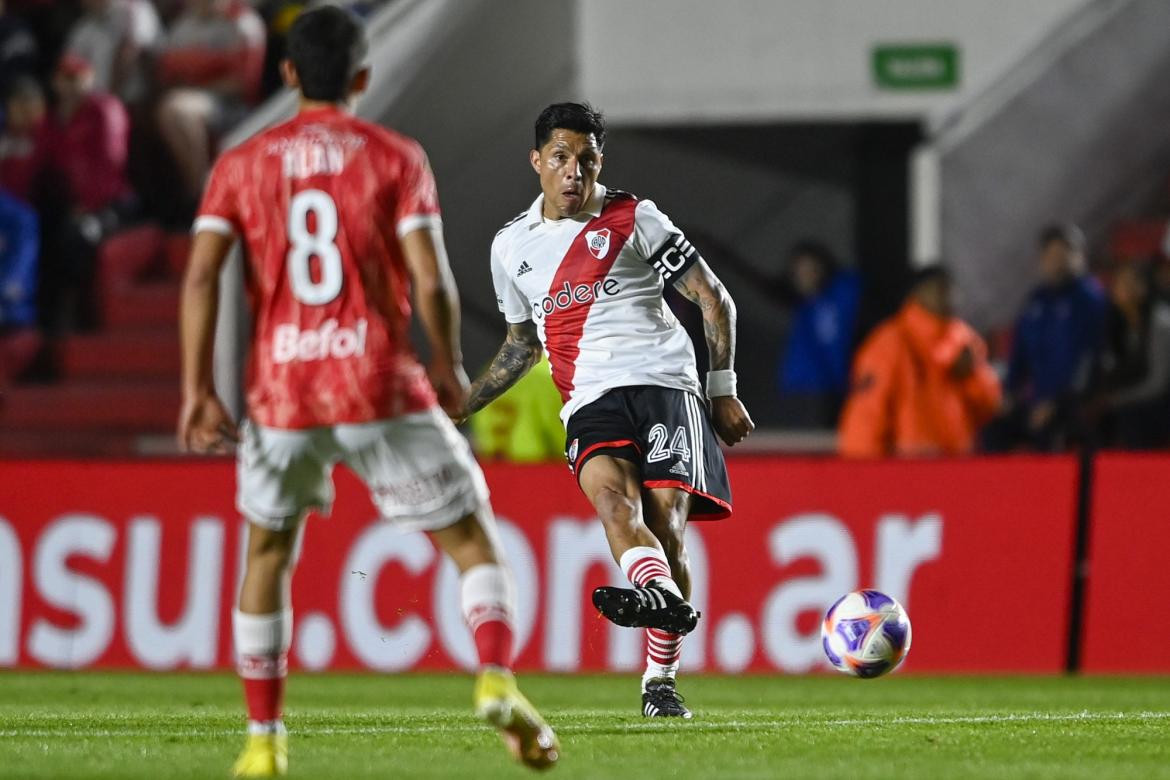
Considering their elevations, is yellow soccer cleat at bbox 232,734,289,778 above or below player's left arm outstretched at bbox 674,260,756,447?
below

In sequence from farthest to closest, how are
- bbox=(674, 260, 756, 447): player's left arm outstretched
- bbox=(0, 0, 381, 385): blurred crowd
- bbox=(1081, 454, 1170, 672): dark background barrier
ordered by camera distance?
1. bbox=(0, 0, 381, 385): blurred crowd
2. bbox=(1081, 454, 1170, 672): dark background barrier
3. bbox=(674, 260, 756, 447): player's left arm outstretched

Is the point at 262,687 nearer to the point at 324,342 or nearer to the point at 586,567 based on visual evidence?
the point at 324,342

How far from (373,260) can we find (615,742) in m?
2.10

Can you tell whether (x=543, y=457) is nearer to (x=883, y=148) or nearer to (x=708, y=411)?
(x=708, y=411)

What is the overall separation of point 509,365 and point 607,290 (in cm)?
54

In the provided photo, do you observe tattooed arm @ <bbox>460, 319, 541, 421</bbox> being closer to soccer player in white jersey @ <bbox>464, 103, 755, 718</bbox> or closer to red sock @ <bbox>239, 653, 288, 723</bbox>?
soccer player in white jersey @ <bbox>464, 103, 755, 718</bbox>

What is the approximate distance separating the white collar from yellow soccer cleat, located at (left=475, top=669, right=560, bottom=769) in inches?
115

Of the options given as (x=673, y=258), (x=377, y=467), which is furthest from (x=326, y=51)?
(x=673, y=258)

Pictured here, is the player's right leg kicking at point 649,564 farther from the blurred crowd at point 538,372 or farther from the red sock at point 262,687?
the blurred crowd at point 538,372

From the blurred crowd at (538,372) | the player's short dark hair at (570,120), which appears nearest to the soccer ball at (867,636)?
the player's short dark hair at (570,120)

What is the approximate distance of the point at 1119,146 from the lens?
56.3 feet

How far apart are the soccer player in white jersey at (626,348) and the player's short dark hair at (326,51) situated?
227cm

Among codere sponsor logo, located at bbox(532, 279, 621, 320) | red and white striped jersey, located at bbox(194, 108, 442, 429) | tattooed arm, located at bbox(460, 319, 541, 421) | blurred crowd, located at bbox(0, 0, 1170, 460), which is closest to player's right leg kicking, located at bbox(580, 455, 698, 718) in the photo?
tattooed arm, located at bbox(460, 319, 541, 421)

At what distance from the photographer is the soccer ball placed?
325 inches
